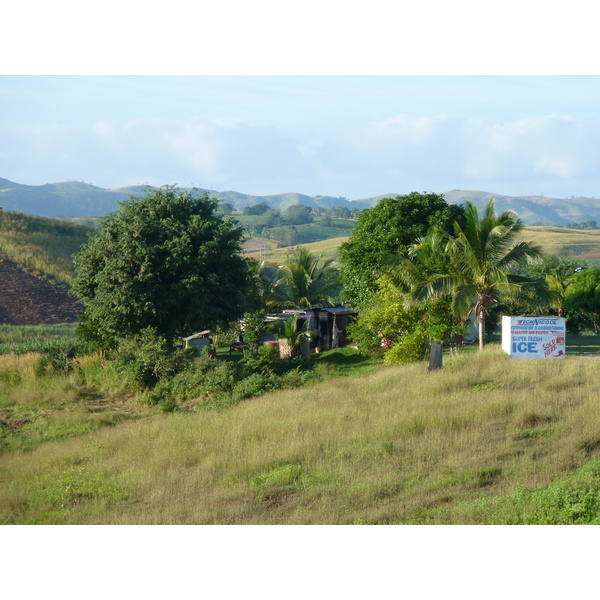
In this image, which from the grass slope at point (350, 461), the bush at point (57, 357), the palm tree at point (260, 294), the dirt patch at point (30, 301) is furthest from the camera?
the dirt patch at point (30, 301)

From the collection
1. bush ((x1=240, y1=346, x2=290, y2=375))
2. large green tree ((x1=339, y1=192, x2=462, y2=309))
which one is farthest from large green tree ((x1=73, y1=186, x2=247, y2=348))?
large green tree ((x1=339, y1=192, x2=462, y2=309))

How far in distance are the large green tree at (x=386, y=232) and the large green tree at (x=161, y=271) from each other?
499cm

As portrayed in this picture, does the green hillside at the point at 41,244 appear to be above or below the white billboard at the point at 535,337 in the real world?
above

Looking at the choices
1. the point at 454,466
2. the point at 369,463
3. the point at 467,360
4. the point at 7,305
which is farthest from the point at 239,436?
the point at 7,305

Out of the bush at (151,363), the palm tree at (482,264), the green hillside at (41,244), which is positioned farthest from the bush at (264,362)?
the green hillside at (41,244)

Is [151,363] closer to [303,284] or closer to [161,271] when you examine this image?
[161,271]

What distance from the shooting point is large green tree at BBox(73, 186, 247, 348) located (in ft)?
74.0

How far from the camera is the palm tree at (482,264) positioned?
21.0m

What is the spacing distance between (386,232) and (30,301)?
102ft

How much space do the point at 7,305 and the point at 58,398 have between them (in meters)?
29.1

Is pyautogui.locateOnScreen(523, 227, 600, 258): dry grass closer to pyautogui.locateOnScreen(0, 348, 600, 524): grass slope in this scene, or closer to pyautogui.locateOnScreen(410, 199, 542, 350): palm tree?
pyautogui.locateOnScreen(410, 199, 542, 350): palm tree

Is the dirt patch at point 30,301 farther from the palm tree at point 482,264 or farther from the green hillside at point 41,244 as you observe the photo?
the palm tree at point 482,264

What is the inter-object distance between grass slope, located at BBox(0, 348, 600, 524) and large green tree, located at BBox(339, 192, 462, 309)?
974cm

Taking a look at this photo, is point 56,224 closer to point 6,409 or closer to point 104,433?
point 6,409
